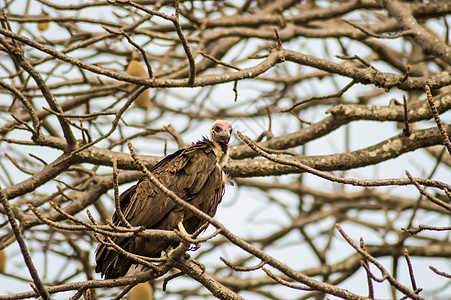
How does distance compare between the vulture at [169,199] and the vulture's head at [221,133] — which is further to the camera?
the vulture's head at [221,133]

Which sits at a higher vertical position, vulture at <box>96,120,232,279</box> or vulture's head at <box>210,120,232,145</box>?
vulture's head at <box>210,120,232,145</box>

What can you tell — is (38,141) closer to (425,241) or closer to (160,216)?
(160,216)

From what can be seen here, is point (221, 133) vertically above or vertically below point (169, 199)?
above

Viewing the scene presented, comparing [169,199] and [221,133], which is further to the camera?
[221,133]

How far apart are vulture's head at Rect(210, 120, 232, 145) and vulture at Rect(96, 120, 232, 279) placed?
32 centimetres

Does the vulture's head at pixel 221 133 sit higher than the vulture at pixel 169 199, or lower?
higher

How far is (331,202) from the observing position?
7.59 metres

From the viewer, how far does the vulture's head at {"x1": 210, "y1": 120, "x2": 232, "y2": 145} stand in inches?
181

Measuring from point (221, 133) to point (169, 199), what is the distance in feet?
3.23

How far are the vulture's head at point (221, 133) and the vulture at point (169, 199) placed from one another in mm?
322

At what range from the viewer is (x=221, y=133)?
460 centimetres

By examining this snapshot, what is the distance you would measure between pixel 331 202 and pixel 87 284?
513 centimetres

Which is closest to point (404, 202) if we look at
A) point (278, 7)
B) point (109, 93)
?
point (278, 7)

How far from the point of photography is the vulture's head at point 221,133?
181 inches
